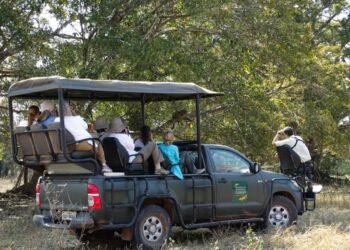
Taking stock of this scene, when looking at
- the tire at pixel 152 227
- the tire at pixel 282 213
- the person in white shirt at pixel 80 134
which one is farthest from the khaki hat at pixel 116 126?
the tire at pixel 282 213

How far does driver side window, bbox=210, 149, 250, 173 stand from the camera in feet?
33.1

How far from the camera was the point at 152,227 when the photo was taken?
8.90m

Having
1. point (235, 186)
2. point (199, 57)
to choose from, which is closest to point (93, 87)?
point (235, 186)

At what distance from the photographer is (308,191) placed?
12.2m

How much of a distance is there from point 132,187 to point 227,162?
7.22 feet

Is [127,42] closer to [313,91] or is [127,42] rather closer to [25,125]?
[25,125]

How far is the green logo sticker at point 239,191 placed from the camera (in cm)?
1005

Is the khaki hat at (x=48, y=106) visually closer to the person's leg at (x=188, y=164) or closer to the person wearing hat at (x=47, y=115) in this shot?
the person wearing hat at (x=47, y=115)

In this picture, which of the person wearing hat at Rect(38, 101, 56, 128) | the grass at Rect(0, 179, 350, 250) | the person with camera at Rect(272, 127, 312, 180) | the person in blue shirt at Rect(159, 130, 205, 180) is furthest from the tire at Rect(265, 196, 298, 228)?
the person wearing hat at Rect(38, 101, 56, 128)

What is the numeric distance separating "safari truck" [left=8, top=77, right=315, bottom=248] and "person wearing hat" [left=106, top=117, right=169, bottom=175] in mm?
129

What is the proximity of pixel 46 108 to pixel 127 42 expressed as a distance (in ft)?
13.6

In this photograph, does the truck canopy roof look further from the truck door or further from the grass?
the grass

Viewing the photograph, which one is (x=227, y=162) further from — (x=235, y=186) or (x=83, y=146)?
(x=83, y=146)

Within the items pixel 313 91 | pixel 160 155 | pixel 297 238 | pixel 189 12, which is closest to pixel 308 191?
pixel 297 238
